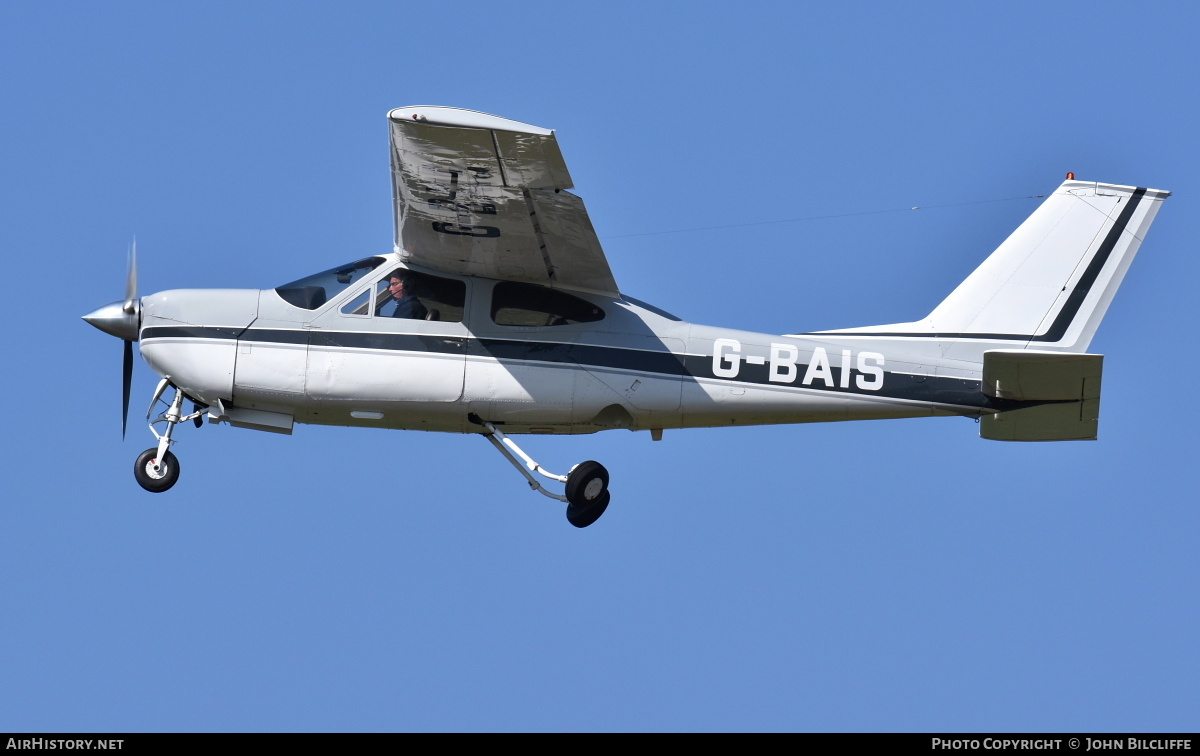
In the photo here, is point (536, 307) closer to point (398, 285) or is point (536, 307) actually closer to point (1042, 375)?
point (398, 285)

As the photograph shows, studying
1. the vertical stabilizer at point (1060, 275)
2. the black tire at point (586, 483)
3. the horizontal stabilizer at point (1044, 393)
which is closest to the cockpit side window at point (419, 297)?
the black tire at point (586, 483)

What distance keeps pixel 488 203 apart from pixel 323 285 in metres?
1.97

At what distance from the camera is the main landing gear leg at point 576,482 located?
1484 centimetres

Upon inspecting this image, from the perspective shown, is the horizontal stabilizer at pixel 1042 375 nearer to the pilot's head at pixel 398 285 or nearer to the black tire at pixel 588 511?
the black tire at pixel 588 511

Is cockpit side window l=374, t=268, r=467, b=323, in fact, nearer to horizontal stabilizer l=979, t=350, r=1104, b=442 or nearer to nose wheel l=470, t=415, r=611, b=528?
nose wheel l=470, t=415, r=611, b=528

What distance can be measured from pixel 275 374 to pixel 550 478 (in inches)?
108

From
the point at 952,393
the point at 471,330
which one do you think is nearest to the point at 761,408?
the point at 952,393

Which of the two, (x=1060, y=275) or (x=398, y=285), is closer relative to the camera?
(x=398, y=285)

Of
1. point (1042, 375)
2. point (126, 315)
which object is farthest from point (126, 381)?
point (1042, 375)

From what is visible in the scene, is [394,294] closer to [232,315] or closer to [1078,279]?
[232,315]

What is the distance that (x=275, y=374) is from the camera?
1459cm

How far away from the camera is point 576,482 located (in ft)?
48.6

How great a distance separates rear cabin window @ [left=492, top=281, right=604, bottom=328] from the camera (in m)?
14.8

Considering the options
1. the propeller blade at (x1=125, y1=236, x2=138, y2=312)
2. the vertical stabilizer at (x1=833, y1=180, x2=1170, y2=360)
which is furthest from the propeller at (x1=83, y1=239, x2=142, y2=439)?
the vertical stabilizer at (x1=833, y1=180, x2=1170, y2=360)
